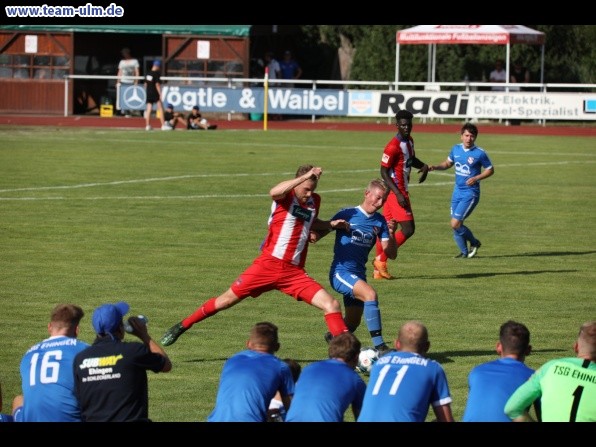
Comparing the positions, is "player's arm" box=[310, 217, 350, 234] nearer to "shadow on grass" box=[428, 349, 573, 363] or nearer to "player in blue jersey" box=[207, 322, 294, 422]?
"shadow on grass" box=[428, 349, 573, 363]

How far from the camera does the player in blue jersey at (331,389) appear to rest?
861 cm

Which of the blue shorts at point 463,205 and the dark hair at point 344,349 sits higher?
the blue shorts at point 463,205

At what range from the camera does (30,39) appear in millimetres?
52125

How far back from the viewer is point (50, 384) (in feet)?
30.0

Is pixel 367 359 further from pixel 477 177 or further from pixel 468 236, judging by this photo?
pixel 477 177

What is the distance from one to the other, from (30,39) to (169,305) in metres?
38.3

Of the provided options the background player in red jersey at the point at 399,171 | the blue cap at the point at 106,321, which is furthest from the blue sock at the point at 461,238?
the blue cap at the point at 106,321

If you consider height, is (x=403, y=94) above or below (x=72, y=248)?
above

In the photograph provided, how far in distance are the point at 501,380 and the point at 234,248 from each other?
12.6m

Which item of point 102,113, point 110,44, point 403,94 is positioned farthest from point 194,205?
point 110,44

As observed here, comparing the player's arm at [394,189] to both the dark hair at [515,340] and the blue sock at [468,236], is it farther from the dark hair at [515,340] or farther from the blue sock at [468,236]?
Answer: the dark hair at [515,340]

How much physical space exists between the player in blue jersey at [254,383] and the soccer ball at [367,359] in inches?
126

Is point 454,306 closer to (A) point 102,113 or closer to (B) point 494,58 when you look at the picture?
(A) point 102,113

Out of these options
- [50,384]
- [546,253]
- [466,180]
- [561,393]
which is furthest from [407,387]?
[546,253]
